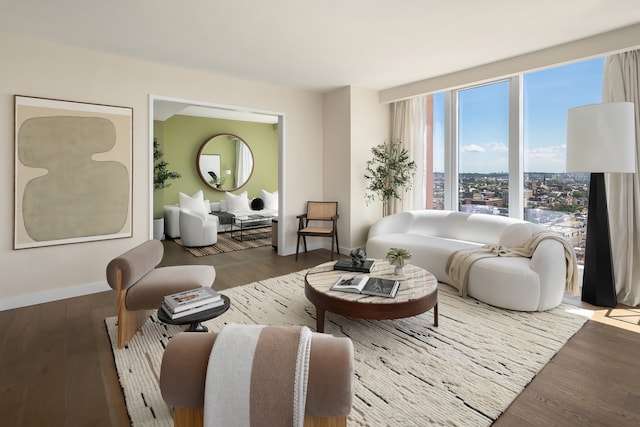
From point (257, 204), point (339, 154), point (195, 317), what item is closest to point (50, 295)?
point (195, 317)

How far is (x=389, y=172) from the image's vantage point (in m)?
5.55

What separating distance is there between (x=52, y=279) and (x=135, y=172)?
1386 mm

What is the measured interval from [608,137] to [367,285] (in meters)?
2.56

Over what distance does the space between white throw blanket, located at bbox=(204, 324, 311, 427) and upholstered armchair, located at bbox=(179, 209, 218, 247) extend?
5.44 meters

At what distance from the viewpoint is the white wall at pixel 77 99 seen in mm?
3307

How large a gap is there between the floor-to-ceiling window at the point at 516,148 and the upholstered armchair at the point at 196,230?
12.8ft

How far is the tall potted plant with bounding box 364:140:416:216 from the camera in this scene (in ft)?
17.7

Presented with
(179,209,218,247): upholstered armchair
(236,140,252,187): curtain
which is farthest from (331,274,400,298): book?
(236,140,252,187): curtain

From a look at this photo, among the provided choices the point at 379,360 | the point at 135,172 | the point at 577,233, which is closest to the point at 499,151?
the point at 577,233

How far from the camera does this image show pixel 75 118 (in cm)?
356

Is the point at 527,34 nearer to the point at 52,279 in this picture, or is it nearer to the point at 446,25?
the point at 446,25

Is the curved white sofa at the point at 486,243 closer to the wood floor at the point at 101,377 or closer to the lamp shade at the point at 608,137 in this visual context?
the wood floor at the point at 101,377

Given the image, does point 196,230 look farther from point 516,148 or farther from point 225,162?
point 516,148

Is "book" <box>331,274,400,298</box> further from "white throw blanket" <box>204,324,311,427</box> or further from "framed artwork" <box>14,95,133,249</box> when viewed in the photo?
"framed artwork" <box>14,95,133,249</box>
